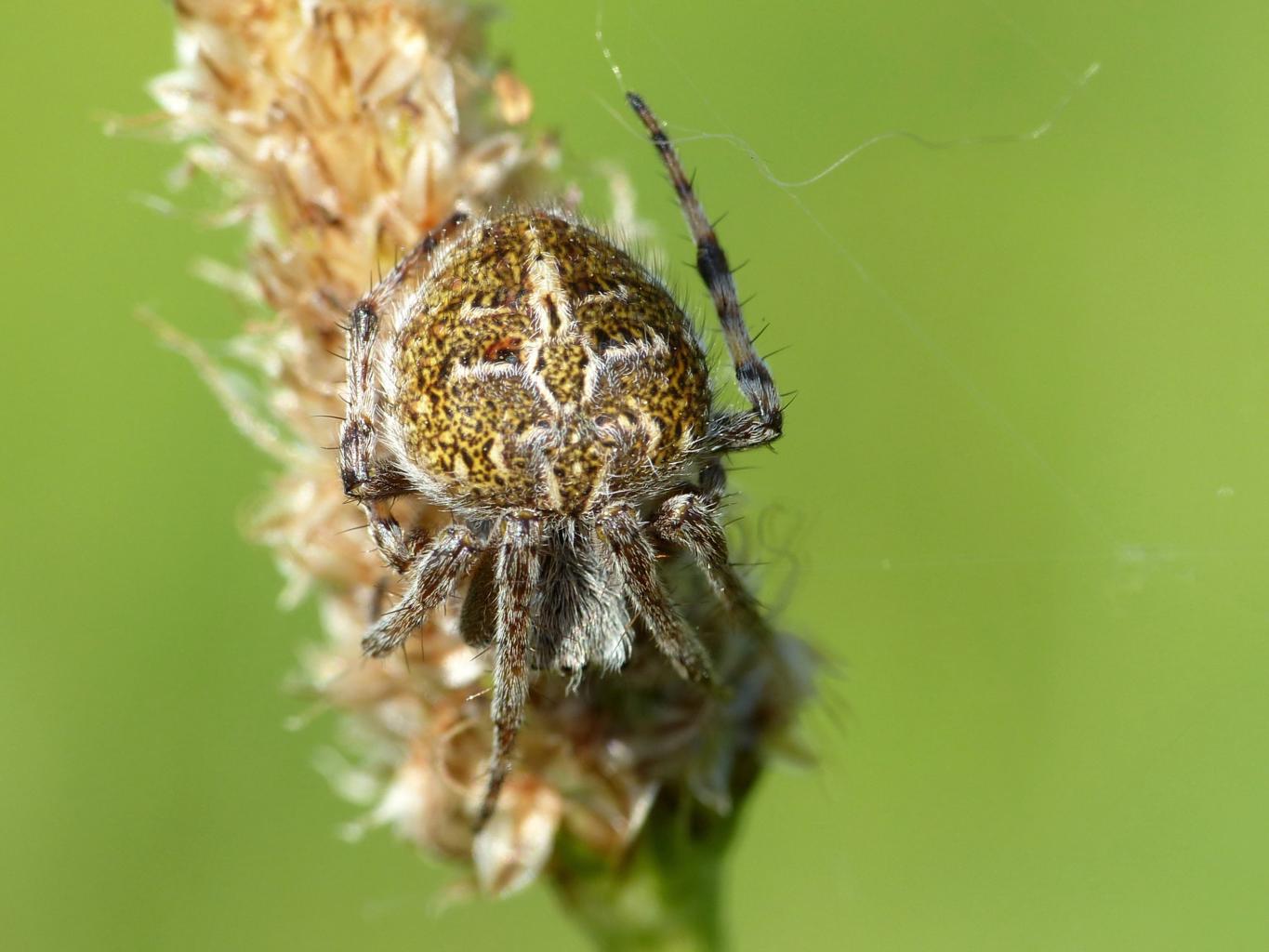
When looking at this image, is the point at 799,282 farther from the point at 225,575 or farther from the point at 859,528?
the point at 225,575

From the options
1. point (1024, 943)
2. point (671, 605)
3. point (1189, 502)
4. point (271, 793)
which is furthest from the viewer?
point (271, 793)

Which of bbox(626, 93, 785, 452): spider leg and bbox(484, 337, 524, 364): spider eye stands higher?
bbox(484, 337, 524, 364): spider eye

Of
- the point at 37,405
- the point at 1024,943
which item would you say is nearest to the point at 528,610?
the point at 1024,943

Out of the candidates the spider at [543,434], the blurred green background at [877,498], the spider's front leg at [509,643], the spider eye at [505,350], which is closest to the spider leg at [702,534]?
the spider at [543,434]

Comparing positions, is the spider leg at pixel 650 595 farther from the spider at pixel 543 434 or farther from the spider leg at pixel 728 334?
the spider leg at pixel 728 334

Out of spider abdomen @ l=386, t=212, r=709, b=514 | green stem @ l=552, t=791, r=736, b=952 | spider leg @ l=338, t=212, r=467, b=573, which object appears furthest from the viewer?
green stem @ l=552, t=791, r=736, b=952

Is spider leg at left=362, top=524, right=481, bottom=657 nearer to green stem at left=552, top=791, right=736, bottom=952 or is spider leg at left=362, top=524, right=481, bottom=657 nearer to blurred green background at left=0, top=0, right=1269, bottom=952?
green stem at left=552, top=791, right=736, bottom=952

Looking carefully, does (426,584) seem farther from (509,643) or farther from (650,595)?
(650,595)

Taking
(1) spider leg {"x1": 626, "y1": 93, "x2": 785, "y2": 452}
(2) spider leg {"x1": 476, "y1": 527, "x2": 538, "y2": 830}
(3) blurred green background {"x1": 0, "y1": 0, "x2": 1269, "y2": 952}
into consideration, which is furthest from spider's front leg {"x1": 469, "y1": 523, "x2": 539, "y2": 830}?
(3) blurred green background {"x1": 0, "y1": 0, "x2": 1269, "y2": 952}
